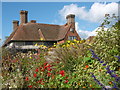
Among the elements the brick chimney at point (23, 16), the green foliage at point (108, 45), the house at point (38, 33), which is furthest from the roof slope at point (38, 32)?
the green foliage at point (108, 45)

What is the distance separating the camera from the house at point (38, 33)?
24.4m

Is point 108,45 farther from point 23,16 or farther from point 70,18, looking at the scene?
point 23,16

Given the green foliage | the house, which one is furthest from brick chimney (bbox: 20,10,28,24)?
the green foliage

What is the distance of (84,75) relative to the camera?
2971mm

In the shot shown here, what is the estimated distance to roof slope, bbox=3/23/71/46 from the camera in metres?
24.6

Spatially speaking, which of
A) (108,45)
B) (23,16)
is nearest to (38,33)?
(23,16)

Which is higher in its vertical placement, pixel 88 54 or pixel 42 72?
pixel 88 54

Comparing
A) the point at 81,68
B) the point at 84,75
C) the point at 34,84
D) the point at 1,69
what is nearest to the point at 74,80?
the point at 84,75

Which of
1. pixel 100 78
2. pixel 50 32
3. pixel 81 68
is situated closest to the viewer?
pixel 100 78

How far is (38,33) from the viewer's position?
26.3 meters

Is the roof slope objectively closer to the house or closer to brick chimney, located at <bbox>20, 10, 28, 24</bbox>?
the house

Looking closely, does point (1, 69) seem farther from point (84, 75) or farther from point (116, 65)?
point (116, 65)

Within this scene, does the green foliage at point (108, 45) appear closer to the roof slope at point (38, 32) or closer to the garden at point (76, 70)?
the garden at point (76, 70)

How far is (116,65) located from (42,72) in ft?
4.98
